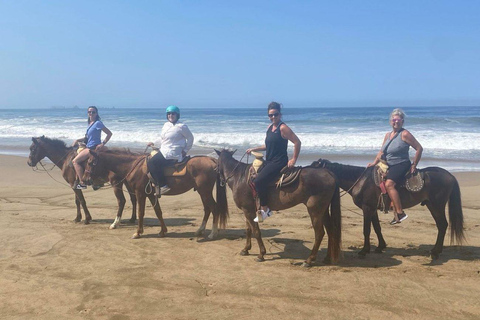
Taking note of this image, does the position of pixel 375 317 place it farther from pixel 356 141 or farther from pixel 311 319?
pixel 356 141

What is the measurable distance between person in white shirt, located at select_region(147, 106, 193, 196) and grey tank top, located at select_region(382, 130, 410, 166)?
3330 mm

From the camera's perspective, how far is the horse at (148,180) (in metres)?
7.76

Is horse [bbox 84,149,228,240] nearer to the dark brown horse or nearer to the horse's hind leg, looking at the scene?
the dark brown horse

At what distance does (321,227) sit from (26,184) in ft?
32.1

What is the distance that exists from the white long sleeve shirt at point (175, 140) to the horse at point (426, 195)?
8.23ft

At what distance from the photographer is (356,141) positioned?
77.5 ft

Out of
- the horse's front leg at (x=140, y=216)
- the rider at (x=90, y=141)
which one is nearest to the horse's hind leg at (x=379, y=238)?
the horse's front leg at (x=140, y=216)

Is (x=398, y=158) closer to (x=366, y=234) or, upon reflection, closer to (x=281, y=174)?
(x=366, y=234)

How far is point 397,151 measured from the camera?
6.23 meters

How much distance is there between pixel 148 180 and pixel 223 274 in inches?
116

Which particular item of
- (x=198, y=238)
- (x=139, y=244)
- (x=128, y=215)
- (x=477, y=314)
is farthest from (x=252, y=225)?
(x=128, y=215)

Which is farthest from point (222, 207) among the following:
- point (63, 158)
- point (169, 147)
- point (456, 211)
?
point (63, 158)

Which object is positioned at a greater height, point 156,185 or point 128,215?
point 156,185

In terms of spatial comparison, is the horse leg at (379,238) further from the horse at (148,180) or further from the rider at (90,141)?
the rider at (90,141)
